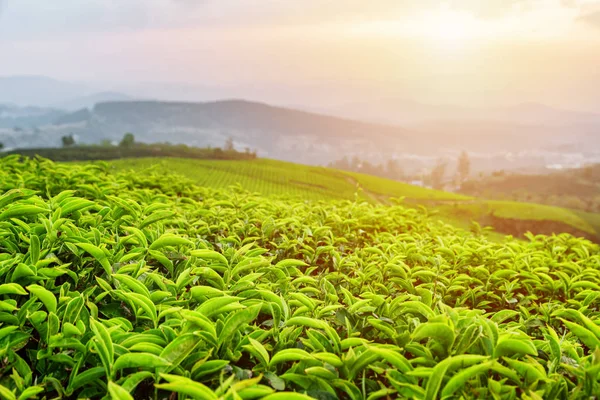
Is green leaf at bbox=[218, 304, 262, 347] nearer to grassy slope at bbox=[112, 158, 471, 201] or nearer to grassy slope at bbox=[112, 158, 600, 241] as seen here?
grassy slope at bbox=[112, 158, 600, 241]

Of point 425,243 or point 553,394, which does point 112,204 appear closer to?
point 425,243

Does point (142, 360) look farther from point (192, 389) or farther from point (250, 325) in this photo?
point (250, 325)

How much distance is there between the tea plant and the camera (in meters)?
2.17

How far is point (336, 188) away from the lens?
7906 centimetres

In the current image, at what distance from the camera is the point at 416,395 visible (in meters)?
2.10

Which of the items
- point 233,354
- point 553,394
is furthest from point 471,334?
point 233,354

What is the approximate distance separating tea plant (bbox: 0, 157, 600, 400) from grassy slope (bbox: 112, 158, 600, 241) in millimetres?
56739

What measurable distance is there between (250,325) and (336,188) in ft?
252

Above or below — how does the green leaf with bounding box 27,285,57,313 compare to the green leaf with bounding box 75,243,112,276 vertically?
below

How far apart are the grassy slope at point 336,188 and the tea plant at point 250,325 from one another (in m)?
56.7

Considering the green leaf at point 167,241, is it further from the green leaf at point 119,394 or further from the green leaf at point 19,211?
the green leaf at point 119,394

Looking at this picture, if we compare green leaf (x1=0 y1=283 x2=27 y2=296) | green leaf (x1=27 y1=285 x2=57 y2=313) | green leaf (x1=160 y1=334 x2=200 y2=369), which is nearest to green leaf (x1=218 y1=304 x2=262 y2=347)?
green leaf (x1=160 y1=334 x2=200 y2=369)

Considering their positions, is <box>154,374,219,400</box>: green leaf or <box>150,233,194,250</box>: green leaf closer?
<box>154,374,219,400</box>: green leaf

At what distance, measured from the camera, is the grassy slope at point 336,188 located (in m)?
68.1
